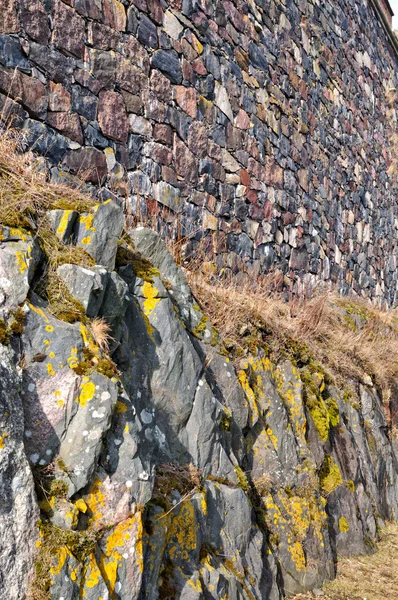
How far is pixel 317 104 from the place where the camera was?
932 centimetres

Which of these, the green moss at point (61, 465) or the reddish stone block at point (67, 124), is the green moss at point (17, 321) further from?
the reddish stone block at point (67, 124)

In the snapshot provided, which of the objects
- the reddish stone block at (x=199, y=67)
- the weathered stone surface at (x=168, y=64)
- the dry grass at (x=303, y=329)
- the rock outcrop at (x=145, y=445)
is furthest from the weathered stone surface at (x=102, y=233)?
the reddish stone block at (x=199, y=67)

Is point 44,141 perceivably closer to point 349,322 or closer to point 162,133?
point 162,133

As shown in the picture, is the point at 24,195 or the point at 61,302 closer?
the point at 61,302

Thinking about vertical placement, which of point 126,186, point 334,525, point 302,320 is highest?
point 126,186

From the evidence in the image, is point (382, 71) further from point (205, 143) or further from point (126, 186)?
point (126, 186)

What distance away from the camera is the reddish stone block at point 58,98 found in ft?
15.1

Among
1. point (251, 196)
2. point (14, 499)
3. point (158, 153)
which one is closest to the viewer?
point (14, 499)

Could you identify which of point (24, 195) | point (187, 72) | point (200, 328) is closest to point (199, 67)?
point (187, 72)

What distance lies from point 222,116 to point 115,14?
1814 millimetres

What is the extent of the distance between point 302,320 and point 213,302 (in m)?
1.47

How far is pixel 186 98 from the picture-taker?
6125mm

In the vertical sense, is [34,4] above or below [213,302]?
above

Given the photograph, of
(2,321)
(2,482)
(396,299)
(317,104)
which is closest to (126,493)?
(2,482)
